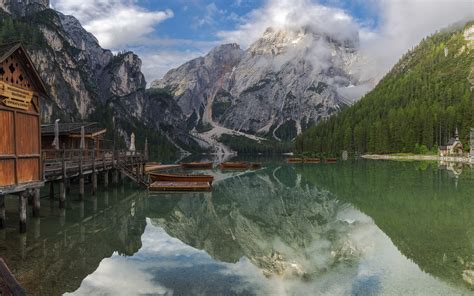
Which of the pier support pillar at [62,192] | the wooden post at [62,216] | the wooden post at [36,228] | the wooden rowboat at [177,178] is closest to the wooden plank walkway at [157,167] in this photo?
the wooden rowboat at [177,178]

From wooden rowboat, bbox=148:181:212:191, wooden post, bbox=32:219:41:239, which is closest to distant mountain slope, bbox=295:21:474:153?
wooden rowboat, bbox=148:181:212:191

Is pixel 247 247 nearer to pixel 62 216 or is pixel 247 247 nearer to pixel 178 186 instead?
pixel 62 216

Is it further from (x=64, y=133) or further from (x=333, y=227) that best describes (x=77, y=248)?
(x=64, y=133)

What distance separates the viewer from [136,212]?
31.4m

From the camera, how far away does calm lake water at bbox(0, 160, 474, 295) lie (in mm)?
14852

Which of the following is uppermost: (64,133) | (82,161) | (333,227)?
(64,133)

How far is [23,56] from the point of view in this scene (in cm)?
2155

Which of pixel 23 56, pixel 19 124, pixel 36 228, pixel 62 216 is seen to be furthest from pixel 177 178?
pixel 23 56

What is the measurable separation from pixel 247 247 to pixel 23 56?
15.9 metres

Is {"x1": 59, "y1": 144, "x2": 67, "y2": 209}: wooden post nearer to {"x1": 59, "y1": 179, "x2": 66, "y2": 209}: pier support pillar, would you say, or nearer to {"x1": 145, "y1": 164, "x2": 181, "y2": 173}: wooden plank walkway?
{"x1": 59, "y1": 179, "x2": 66, "y2": 209}: pier support pillar

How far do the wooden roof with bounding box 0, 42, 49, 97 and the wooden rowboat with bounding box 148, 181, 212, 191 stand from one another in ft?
67.0

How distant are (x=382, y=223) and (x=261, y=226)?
7.99 metres

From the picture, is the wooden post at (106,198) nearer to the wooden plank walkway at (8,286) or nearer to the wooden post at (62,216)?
the wooden post at (62,216)

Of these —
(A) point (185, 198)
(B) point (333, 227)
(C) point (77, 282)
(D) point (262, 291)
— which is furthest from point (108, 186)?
(D) point (262, 291)
